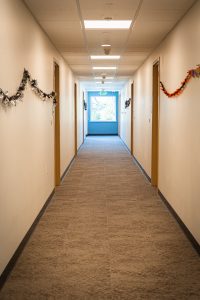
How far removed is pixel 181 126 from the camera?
4.76m

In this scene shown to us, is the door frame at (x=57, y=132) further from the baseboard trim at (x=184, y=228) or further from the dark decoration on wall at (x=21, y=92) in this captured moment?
the baseboard trim at (x=184, y=228)

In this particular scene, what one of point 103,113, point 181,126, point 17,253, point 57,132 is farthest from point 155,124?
point 103,113

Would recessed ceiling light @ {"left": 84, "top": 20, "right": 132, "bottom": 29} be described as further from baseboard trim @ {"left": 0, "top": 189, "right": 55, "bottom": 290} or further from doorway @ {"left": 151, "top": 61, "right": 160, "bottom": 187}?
baseboard trim @ {"left": 0, "top": 189, "right": 55, "bottom": 290}

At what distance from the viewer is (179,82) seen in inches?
194

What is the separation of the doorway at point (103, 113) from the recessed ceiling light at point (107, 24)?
1707 centimetres

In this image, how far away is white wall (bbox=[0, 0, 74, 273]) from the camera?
3.26 metres

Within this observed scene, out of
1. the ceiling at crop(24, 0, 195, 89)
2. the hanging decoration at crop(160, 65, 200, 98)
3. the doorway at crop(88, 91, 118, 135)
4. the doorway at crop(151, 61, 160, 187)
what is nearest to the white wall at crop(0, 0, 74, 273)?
the ceiling at crop(24, 0, 195, 89)

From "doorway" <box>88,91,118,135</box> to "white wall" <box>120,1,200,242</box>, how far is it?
50.5 feet

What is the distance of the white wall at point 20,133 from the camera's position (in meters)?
3.26

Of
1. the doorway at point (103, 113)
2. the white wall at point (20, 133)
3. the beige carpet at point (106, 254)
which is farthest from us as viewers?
the doorway at point (103, 113)

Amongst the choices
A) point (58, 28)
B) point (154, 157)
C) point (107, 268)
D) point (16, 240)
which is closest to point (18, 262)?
point (16, 240)

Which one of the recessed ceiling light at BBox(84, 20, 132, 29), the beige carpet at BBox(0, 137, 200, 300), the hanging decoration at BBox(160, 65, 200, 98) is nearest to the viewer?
the beige carpet at BBox(0, 137, 200, 300)

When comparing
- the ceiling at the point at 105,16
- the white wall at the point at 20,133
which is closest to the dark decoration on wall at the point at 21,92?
the white wall at the point at 20,133

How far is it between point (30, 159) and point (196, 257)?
6.89 feet
